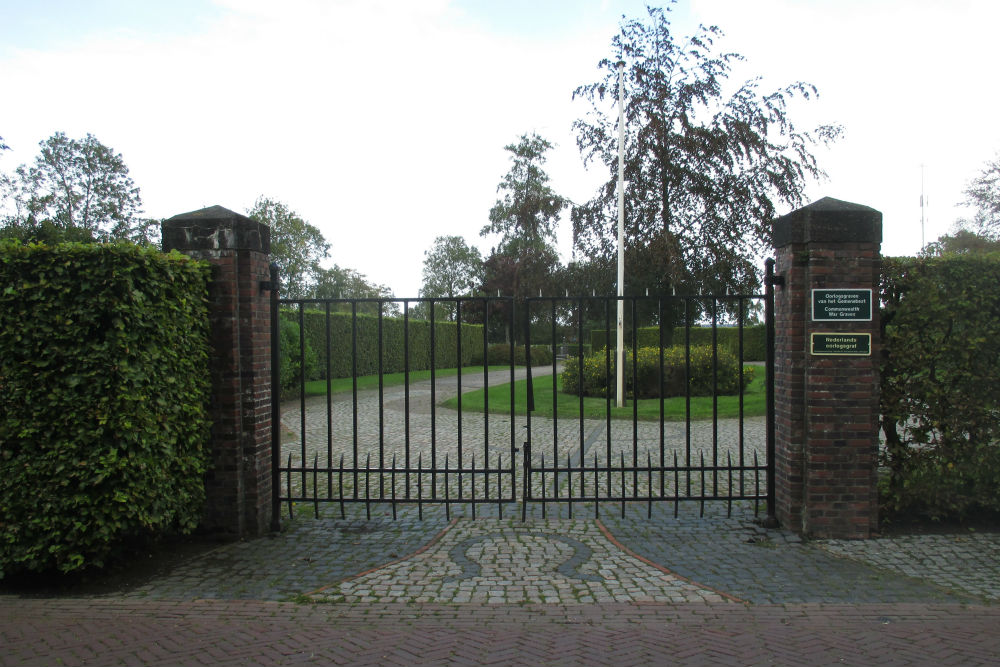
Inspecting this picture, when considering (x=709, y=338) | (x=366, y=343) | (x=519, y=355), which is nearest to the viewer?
(x=366, y=343)

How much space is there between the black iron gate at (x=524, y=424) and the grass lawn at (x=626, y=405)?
64mm

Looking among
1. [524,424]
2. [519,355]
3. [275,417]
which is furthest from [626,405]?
[519,355]

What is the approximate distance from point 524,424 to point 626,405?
3763mm

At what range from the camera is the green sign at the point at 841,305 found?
5.27 meters

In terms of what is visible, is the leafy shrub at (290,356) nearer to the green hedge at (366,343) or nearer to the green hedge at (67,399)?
the green hedge at (366,343)

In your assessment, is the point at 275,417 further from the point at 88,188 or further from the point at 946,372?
the point at 88,188

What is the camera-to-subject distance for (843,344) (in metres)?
5.26

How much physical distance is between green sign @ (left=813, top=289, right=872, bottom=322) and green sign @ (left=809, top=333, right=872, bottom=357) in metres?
0.13

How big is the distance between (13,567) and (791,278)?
5981 mm

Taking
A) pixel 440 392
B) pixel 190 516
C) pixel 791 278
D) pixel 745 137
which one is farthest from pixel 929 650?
pixel 745 137

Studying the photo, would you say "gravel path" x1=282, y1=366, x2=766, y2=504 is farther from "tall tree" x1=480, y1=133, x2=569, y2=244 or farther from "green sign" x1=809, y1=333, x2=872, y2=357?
"tall tree" x1=480, y1=133, x2=569, y2=244

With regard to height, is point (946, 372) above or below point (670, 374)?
above

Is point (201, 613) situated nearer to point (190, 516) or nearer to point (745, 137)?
point (190, 516)

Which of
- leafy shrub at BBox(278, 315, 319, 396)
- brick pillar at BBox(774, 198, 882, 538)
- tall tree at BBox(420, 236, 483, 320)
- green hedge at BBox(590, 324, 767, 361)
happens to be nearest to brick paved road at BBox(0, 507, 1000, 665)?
brick pillar at BBox(774, 198, 882, 538)
